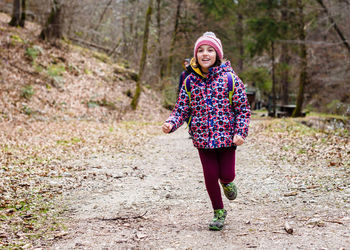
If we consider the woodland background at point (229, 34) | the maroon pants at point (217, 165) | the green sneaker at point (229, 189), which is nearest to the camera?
the maroon pants at point (217, 165)

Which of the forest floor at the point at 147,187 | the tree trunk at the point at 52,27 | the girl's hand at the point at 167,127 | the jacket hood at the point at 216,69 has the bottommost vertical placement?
the forest floor at the point at 147,187

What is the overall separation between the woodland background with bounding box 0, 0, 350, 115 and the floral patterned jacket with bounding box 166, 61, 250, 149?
47.0 feet

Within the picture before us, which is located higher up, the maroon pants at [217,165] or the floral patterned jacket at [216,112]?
the floral patterned jacket at [216,112]

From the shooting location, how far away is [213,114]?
3770 mm

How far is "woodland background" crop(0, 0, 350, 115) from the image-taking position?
20.5 metres

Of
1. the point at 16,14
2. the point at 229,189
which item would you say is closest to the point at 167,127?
the point at 229,189

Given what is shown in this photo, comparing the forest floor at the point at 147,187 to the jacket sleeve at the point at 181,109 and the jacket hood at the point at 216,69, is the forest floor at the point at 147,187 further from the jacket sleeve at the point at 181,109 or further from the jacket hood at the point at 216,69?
the jacket hood at the point at 216,69

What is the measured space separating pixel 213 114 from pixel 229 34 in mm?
25528

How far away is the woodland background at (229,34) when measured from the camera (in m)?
20.5

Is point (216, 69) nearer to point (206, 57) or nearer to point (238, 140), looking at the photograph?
point (206, 57)

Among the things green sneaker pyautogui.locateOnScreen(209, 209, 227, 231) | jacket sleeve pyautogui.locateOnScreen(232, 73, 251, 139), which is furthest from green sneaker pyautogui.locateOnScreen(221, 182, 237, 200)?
jacket sleeve pyautogui.locateOnScreen(232, 73, 251, 139)

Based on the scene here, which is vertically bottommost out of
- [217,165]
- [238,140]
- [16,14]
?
[217,165]

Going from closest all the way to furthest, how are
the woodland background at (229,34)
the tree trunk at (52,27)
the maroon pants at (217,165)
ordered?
the maroon pants at (217,165)
the woodland background at (229,34)
the tree trunk at (52,27)

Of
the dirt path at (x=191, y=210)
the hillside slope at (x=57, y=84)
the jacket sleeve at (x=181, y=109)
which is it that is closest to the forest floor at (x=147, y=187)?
the dirt path at (x=191, y=210)
